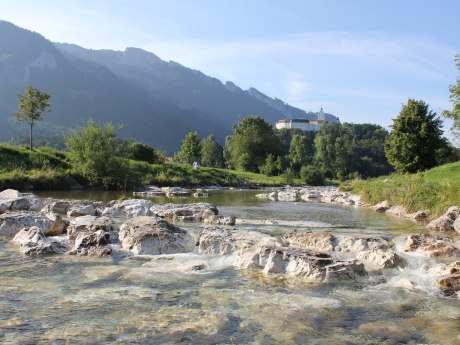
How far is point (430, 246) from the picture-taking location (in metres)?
13.8

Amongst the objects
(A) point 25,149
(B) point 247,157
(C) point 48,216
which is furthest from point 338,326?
(B) point 247,157

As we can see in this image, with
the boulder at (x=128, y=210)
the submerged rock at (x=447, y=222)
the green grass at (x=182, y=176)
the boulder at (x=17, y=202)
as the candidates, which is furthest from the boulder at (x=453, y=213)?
the green grass at (x=182, y=176)

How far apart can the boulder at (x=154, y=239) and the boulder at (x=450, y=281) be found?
7364mm

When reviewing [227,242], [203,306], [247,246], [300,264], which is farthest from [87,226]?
[203,306]

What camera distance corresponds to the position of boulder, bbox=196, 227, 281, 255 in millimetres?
13516

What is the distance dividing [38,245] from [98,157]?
117 ft

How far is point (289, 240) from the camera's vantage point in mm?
14977

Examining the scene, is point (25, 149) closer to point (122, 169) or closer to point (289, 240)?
point (122, 169)

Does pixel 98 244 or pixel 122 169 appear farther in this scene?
pixel 122 169

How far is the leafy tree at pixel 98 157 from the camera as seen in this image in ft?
156

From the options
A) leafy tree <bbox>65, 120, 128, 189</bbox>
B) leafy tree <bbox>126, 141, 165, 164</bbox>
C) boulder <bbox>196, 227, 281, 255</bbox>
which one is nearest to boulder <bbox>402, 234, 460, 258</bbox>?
boulder <bbox>196, 227, 281, 255</bbox>

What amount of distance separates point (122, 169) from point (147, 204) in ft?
87.7

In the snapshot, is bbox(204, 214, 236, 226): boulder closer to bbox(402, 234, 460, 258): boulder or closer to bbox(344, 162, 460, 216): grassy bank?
bbox(402, 234, 460, 258): boulder

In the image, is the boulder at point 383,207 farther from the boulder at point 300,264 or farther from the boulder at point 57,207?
the boulder at point 57,207
